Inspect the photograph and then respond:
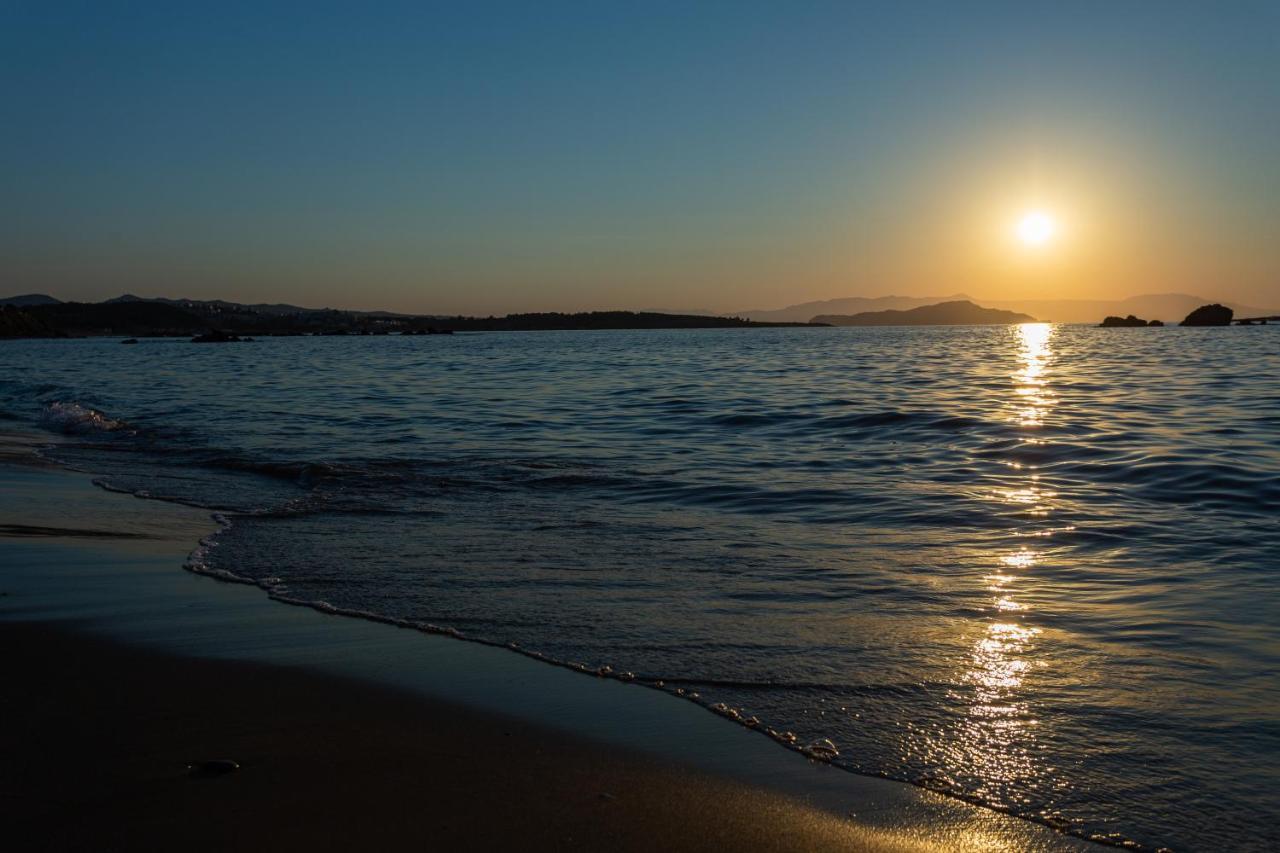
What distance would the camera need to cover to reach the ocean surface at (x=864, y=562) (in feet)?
13.3

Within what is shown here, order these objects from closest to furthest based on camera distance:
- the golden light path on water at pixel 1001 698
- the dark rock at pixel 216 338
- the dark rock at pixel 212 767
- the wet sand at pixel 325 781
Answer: the wet sand at pixel 325 781, the dark rock at pixel 212 767, the golden light path on water at pixel 1001 698, the dark rock at pixel 216 338

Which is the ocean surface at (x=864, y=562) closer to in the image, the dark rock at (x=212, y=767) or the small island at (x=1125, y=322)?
the dark rock at (x=212, y=767)

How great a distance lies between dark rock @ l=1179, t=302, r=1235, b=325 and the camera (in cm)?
10044

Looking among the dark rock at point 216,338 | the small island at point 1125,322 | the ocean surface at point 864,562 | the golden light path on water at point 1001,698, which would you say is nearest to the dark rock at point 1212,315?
the small island at point 1125,322

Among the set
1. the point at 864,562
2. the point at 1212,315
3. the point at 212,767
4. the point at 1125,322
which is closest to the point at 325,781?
the point at 212,767

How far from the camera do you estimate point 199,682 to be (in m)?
4.57

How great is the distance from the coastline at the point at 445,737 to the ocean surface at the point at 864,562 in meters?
0.25

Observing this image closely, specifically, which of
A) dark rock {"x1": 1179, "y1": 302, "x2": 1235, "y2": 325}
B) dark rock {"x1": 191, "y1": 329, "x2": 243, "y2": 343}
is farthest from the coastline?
dark rock {"x1": 1179, "y1": 302, "x2": 1235, "y2": 325}

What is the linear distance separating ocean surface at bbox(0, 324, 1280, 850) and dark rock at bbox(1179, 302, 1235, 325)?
94.8 meters

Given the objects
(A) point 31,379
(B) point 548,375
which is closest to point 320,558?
(B) point 548,375

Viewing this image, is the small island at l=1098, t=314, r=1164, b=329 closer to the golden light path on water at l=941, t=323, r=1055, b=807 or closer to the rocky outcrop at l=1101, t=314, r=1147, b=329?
the rocky outcrop at l=1101, t=314, r=1147, b=329

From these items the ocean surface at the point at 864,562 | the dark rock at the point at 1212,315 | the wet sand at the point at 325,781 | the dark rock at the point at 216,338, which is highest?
the dark rock at the point at 1212,315

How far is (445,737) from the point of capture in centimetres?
403

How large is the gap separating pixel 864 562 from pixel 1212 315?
111 metres
